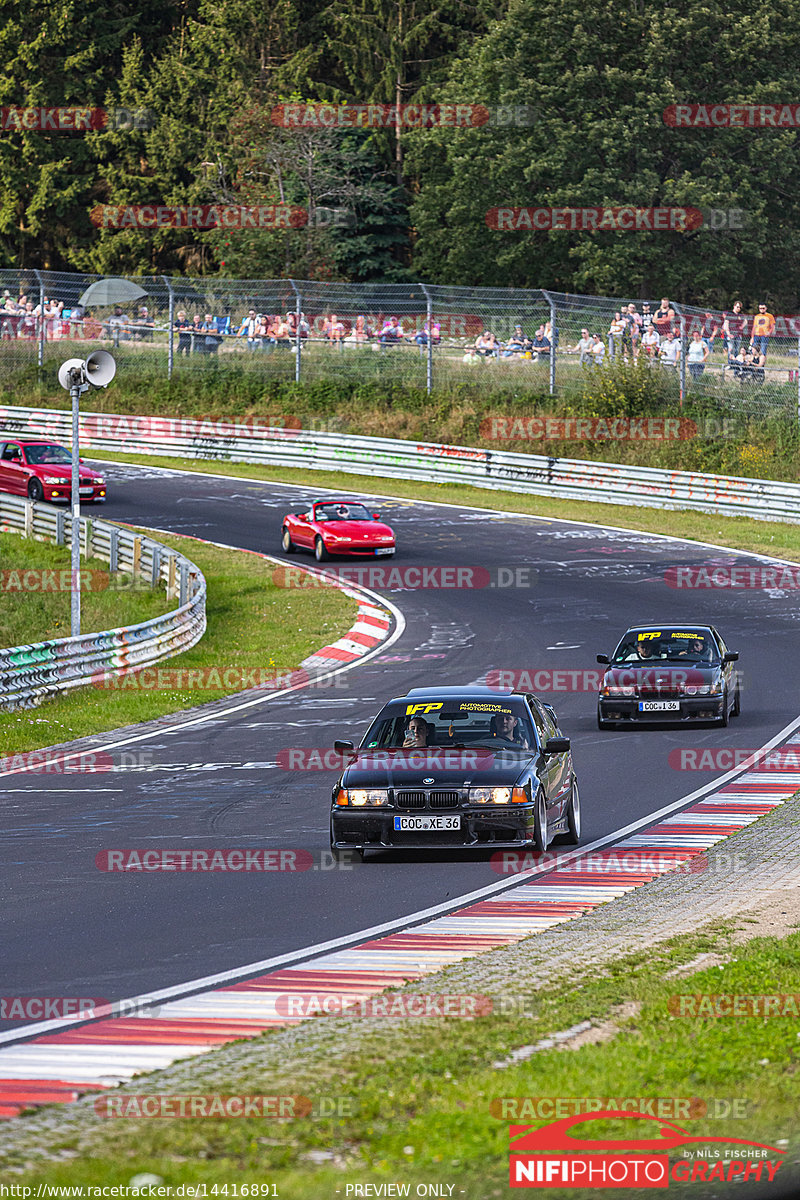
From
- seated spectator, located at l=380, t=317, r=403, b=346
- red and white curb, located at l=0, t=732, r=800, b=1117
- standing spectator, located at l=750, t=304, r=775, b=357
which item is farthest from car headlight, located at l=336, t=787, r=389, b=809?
seated spectator, located at l=380, t=317, r=403, b=346

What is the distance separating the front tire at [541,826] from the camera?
12375 mm

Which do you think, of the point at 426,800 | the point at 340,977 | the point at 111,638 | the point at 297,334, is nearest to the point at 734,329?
the point at 297,334

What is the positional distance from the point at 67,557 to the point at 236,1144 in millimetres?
30436

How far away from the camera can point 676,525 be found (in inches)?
1555

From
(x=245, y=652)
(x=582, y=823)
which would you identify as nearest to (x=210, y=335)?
(x=245, y=652)

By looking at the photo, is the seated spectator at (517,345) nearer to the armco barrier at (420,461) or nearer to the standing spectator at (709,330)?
the armco barrier at (420,461)

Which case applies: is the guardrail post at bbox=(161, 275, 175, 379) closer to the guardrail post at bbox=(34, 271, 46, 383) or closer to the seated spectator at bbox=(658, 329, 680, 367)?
the guardrail post at bbox=(34, 271, 46, 383)

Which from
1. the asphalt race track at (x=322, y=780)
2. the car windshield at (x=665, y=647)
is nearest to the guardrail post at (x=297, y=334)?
the asphalt race track at (x=322, y=780)

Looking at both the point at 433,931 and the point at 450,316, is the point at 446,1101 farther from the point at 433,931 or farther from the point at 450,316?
the point at 450,316

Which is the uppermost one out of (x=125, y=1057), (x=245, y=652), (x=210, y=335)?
(x=210, y=335)

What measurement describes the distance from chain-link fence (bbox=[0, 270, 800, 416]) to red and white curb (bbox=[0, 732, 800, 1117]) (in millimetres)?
28680

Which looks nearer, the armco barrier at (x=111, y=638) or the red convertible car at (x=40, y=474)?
the armco barrier at (x=111, y=638)

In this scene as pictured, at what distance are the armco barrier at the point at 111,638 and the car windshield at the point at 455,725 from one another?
8986 millimetres

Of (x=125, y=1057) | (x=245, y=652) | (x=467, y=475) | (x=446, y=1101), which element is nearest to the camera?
(x=446, y=1101)
